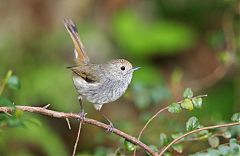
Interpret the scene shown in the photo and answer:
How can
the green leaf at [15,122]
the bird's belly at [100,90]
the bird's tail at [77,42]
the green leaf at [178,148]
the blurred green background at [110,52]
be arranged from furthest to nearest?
1. the blurred green background at [110,52]
2. the bird's tail at [77,42]
3. the bird's belly at [100,90]
4. the green leaf at [178,148]
5. the green leaf at [15,122]

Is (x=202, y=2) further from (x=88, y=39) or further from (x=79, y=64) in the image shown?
(x=79, y=64)

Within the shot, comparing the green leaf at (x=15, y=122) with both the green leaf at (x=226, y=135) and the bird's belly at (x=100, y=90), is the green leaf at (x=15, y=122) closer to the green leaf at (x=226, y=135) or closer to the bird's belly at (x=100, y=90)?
the green leaf at (x=226, y=135)

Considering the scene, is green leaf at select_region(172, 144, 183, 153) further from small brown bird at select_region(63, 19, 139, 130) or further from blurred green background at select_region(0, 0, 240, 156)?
blurred green background at select_region(0, 0, 240, 156)

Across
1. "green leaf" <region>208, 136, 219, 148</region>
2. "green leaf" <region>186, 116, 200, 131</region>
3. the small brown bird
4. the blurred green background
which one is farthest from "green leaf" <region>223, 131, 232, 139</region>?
the blurred green background

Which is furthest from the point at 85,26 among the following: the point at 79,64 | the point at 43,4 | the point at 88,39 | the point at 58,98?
the point at 79,64

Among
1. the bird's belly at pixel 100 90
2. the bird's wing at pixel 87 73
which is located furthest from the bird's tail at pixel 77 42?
the bird's belly at pixel 100 90

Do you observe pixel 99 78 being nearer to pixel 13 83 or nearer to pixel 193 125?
pixel 13 83

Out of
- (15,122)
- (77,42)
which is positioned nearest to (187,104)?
(15,122)
